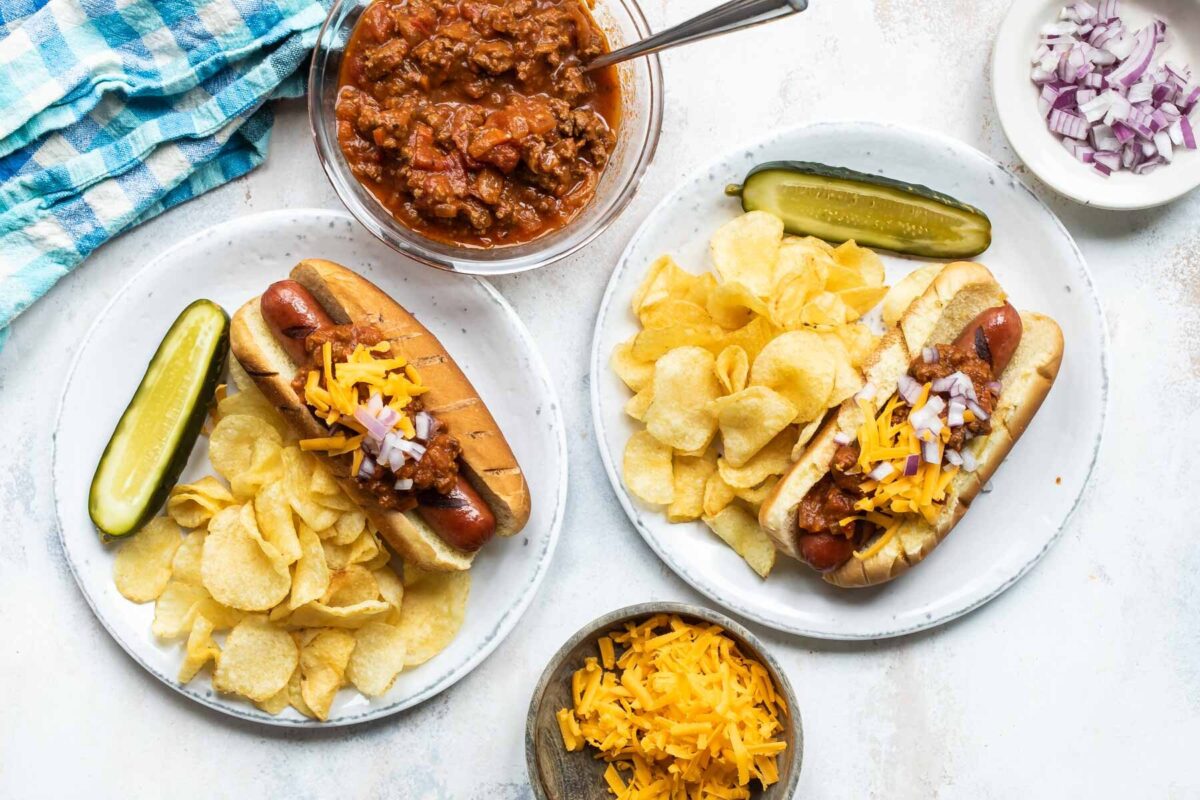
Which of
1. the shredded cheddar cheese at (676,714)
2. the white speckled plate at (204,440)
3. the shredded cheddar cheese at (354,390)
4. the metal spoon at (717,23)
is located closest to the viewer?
the metal spoon at (717,23)

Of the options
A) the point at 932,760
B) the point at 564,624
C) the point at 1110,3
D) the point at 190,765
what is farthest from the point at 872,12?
the point at 190,765

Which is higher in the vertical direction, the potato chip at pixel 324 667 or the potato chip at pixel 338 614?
the potato chip at pixel 338 614

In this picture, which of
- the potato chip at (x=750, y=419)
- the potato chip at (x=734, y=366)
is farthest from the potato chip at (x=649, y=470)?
the potato chip at (x=734, y=366)

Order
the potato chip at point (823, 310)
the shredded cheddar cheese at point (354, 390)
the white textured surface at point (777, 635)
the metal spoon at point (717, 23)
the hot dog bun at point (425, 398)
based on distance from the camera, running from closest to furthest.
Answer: the metal spoon at point (717, 23) < the shredded cheddar cheese at point (354, 390) < the hot dog bun at point (425, 398) < the potato chip at point (823, 310) < the white textured surface at point (777, 635)

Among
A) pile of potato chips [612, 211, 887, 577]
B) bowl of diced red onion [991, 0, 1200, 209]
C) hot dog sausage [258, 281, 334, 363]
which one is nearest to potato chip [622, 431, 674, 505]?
pile of potato chips [612, 211, 887, 577]

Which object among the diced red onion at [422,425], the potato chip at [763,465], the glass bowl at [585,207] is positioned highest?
the glass bowl at [585,207]

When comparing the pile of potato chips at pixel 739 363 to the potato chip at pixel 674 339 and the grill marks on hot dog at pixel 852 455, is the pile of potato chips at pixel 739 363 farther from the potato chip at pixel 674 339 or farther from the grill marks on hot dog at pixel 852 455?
the grill marks on hot dog at pixel 852 455

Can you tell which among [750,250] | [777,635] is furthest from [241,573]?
[750,250]

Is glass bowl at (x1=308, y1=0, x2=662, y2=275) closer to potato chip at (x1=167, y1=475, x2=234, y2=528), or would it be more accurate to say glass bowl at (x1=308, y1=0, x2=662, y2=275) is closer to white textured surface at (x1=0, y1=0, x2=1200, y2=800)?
white textured surface at (x1=0, y1=0, x2=1200, y2=800)
